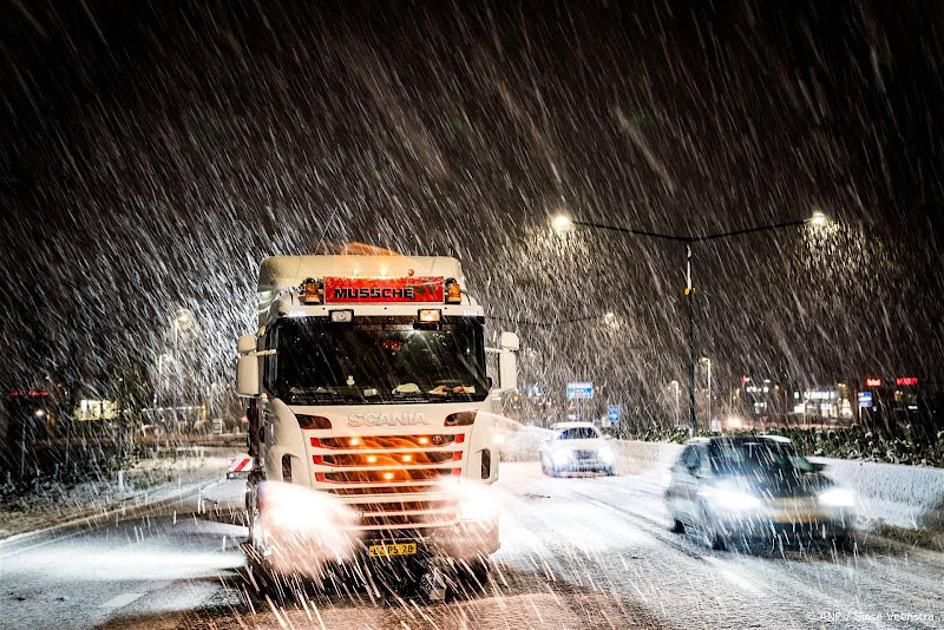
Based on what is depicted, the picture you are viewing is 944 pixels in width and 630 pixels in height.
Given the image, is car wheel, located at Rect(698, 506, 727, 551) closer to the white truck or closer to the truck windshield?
the white truck

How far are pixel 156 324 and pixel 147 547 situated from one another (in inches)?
751

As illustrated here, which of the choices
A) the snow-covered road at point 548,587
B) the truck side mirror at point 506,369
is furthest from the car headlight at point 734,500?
the truck side mirror at point 506,369

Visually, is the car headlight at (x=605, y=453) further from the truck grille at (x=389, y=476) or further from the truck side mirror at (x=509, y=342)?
the truck grille at (x=389, y=476)

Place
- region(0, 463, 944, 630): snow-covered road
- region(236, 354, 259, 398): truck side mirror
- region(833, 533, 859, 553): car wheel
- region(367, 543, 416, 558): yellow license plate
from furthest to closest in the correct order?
region(833, 533, 859, 553): car wheel, region(236, 354, 259, 398): truck side mirror, region(367, 543, 416, 558): yellow license plate, region(0, 463, 944, 630): snow-covered road

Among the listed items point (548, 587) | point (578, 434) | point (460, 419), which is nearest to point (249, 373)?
point (460, 419)

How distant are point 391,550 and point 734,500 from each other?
5434 mm

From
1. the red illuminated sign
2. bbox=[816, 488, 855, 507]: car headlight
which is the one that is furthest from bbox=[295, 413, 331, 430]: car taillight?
bbox=[816, 488, 855, 507]: car headlight

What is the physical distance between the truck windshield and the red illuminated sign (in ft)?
0.93

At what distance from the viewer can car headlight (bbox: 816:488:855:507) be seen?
12820 millimetres

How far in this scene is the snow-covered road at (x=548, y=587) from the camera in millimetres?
8703

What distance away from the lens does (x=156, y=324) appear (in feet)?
106

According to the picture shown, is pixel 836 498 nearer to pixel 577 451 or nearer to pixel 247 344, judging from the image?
pixel 247 344

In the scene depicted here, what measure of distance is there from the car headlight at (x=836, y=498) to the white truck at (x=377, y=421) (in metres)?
4.74

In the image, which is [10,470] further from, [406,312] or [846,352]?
[846,352]
